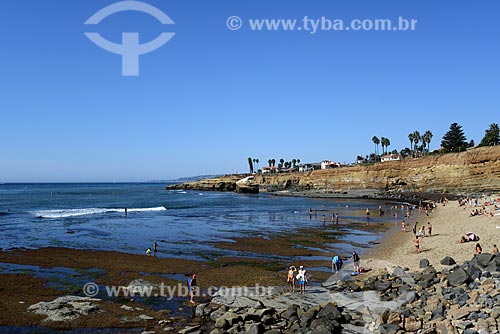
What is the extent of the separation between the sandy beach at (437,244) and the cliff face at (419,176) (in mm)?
41069

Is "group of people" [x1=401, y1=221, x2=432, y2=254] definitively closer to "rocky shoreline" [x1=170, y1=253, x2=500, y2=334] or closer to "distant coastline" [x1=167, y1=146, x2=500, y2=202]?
"rocky shoreline" [x1=170, y1=253, x2=500, y2=334]

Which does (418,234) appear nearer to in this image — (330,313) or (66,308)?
(330,313)

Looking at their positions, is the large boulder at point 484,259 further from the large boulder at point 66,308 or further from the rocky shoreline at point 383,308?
the large boulder at point 66,308

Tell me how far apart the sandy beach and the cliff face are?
41.1m

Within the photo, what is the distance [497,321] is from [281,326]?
6.68m

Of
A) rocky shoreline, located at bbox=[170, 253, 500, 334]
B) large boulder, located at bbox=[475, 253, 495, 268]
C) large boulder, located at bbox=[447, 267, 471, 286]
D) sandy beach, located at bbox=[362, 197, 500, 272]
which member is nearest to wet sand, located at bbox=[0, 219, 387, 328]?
rocky shoreline, located at bbox=[170, 253, 500, 334]

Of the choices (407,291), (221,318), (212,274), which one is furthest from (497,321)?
(212,274)

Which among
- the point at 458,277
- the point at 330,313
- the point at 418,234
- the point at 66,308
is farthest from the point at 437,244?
the point at 66,308

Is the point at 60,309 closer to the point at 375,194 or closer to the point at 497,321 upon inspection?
the point at 497,321

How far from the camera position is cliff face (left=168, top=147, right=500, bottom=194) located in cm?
7637

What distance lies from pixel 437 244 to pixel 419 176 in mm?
66857

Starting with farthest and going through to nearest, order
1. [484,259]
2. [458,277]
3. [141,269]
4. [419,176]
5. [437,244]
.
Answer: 1. [419,176]
2. [437,244]
3. [141,269]
4. [484,259]
5. [458,277]

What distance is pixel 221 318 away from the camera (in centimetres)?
1467

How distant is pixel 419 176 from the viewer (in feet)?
297
